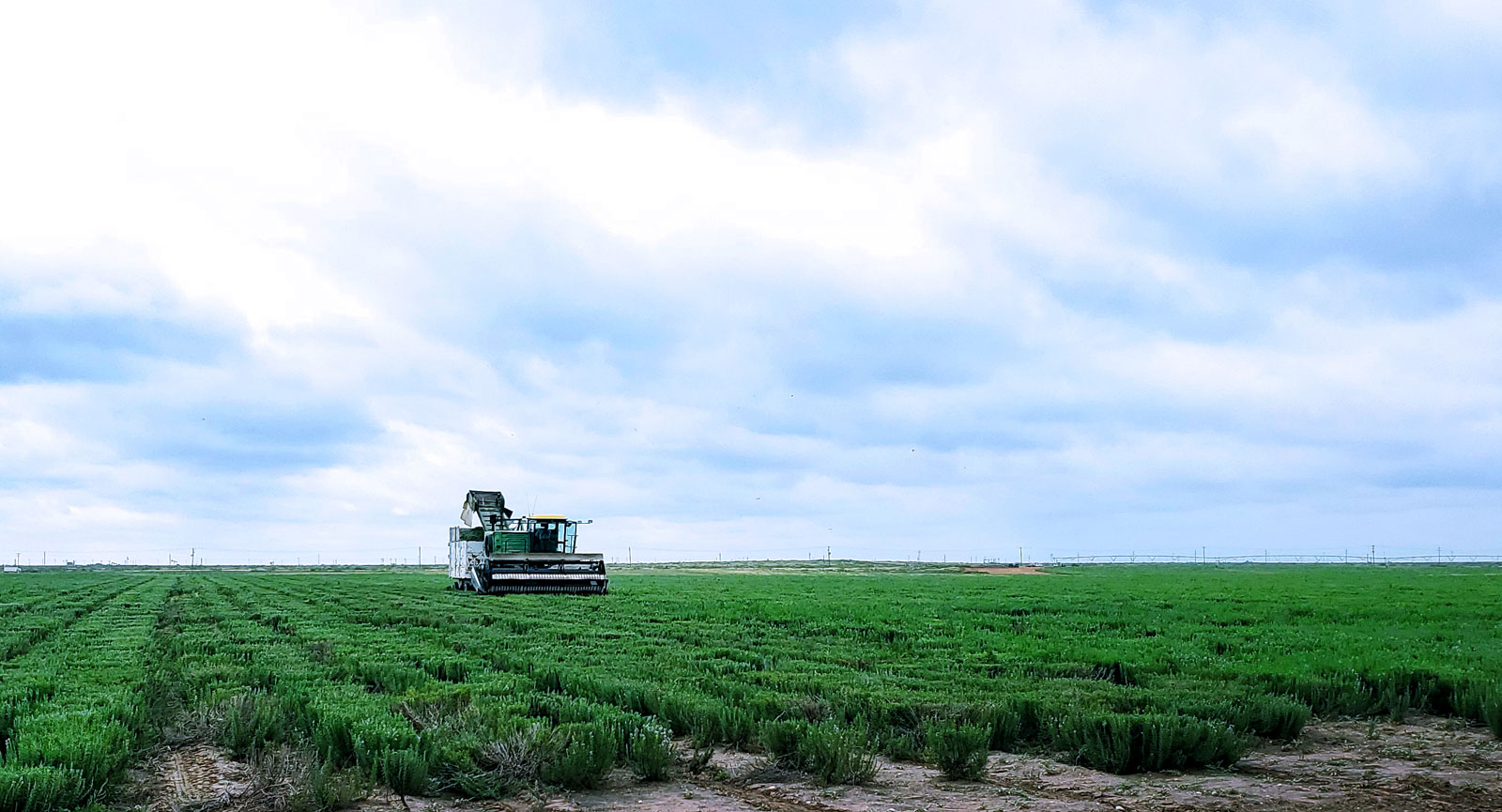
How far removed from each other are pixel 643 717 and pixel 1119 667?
28.0ft

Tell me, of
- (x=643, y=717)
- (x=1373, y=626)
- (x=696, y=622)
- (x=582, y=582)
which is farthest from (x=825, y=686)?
(x=582, y=582)

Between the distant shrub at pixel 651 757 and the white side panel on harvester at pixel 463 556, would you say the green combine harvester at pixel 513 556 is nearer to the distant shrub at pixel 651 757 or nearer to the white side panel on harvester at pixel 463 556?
the white side panel on harvester at pixel 463 556

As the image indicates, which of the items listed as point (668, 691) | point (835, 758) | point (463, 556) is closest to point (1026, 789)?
point (835, 758)

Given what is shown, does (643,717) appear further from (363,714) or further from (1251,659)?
(1251,659)

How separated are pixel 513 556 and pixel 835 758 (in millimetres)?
38792

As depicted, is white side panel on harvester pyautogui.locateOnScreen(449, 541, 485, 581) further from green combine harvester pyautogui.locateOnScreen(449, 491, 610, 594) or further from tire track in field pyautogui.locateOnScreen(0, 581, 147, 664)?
tire track in field pyautogui.locateOnScreen(0, 581, 147, 664)

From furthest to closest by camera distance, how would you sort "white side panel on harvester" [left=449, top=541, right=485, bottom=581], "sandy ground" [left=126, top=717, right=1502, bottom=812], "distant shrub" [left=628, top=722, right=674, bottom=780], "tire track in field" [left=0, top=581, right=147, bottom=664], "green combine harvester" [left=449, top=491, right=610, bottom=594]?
"white side panel on harvester" [left=449, top=541, right=485, bottom=581] → "green combine harvester" [left=449, top=491, right=610, bottom=594] → "tire track in field" [left=0, top=581, right=147, bottom=664] → "distant shrub" [left=628, top=722, right=674, bottom=780] → "sandy ground" [left=126, top=717, right=1502, bottom=812]

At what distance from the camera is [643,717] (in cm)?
1285

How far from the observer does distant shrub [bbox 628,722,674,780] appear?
10375 millimetres

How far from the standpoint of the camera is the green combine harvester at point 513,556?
4612cm

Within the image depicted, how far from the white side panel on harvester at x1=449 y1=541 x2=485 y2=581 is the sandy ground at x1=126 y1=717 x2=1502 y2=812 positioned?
3987 cm

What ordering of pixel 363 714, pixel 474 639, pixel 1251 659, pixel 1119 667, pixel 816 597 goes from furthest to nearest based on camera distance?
pixel 816 597, pixel 474 639, pixel 1251 659, pixel 1119 667, pixel 363 714

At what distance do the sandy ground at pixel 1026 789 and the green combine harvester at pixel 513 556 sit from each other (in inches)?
1368

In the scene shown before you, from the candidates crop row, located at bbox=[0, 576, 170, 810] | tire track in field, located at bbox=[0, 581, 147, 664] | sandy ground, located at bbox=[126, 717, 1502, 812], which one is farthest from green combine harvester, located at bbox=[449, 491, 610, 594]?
sandy ground, located at bbox=[126, 717, 1502, 812]
